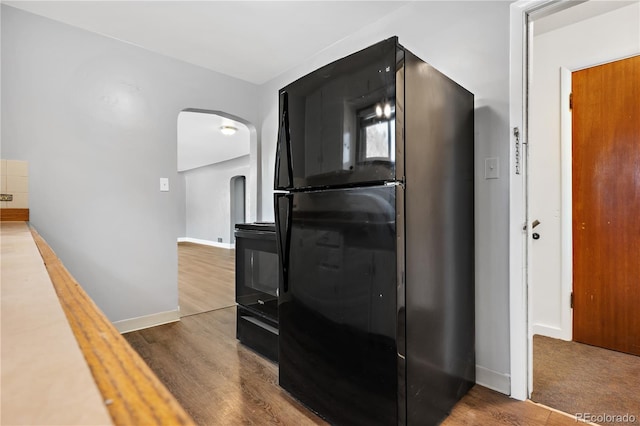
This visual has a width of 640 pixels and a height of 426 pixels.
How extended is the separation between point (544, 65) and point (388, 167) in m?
2.17

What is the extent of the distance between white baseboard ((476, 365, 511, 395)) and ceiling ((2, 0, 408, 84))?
235 cm

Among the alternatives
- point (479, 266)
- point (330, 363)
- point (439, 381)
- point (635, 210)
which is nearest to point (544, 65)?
point (635, 210)

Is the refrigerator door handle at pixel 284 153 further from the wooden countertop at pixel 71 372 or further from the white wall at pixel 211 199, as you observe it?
the white wall at pixel 211 199

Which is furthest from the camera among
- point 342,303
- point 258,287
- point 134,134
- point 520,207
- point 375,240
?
point 134,134

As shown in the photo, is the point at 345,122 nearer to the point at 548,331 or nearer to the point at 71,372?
the point at 71,372

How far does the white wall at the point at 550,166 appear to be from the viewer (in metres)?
2.30

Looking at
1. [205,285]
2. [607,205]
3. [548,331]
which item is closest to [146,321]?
[205,285]

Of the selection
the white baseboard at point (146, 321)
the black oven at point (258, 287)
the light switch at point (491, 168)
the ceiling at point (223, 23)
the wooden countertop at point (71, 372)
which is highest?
the ceiling at point (223, 23)

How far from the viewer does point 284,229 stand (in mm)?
1635

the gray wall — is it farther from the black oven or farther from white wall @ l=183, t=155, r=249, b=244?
white wall @ l=183, t=155, r=249, b=244

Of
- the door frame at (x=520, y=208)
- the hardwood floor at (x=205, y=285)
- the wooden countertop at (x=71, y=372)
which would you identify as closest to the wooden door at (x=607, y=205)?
the door frame at (x=520, y=208)

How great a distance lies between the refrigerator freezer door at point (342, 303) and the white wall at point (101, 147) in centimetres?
161

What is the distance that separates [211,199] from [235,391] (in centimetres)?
830

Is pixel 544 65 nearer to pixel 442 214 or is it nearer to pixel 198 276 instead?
pixel 442 214
